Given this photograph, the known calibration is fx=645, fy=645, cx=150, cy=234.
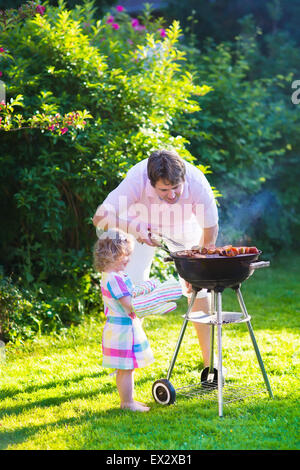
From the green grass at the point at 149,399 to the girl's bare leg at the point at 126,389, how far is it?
0.07 meters

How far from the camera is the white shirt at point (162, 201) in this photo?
142 inches

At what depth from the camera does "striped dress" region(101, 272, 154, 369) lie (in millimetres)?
3346

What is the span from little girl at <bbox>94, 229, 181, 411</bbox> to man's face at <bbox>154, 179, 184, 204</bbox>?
30 centimetres

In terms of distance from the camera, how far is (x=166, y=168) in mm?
3324

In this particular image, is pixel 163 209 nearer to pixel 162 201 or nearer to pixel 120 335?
pixel 162 201

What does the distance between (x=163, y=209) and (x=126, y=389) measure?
3.36ft

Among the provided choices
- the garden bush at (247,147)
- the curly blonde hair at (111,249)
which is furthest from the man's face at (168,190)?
the garden bush at (247,147)

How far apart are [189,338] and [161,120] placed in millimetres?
1764

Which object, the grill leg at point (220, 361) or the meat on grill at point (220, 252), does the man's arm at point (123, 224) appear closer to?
the meat on grill at point (220, 252)

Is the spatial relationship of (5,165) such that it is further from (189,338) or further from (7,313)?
(189,338)

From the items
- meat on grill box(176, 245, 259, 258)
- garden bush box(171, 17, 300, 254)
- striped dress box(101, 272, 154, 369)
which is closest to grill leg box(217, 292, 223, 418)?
meat on grill box(176, 245, 259, 258)

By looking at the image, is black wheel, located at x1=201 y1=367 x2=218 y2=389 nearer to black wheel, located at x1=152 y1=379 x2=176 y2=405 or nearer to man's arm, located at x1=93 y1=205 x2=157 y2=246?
black wheel, located at x1=152 y1=379 x2=176 y2=405

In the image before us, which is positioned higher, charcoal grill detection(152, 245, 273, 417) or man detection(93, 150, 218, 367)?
man detection(93, 150, 218, 367)

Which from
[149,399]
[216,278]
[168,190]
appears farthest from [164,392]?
[168,190]
